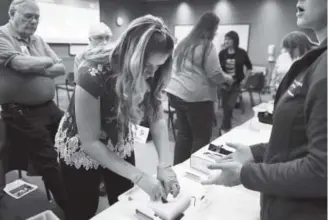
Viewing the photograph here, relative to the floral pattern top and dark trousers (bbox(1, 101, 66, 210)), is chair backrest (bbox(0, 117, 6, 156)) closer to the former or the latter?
dark trousers (bbox(1, 101, 66, 210))

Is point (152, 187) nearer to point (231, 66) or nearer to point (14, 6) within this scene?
point (14, 6)

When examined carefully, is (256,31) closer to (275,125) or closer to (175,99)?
(175,99)

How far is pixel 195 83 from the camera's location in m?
1.97

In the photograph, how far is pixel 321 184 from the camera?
46 centimetres

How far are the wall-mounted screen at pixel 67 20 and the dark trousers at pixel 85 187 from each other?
3.42 m

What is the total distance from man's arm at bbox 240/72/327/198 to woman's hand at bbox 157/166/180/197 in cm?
38

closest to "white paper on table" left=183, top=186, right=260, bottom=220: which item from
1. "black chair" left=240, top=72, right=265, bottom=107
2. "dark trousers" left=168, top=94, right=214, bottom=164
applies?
"dark trousers" left=168, top=94, right=214, bottom=164

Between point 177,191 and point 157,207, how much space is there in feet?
0.39

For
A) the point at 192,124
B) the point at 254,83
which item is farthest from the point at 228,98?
the point at 254,83

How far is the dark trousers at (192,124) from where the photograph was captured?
2033 mm

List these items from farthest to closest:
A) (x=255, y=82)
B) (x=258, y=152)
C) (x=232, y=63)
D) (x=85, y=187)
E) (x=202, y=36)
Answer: (x=255, y=82) → (x=232, y=63) → (x=202, y=36) → (x=85, y=187) → (x=258, y=152)

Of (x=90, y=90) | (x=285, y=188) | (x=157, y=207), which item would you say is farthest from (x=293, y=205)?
(x=90, y=90)

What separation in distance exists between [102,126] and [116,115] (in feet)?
0.23

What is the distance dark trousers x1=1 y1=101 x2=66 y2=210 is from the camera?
4.92 ft
